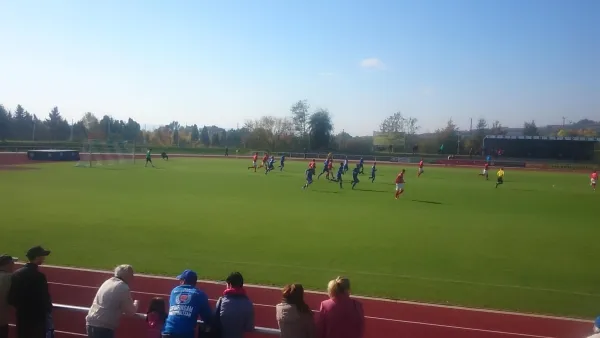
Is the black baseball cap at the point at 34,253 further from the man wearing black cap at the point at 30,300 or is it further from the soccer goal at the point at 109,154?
the soccer goal at the point at 109,154

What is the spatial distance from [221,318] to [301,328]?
0.86m

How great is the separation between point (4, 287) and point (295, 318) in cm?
333

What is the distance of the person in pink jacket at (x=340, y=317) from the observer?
198 inches

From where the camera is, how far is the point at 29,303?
5.40 m

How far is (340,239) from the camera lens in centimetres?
1449

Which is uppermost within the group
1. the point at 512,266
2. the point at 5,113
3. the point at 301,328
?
the point at 5,113

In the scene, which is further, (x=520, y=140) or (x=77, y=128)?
(x=77, y=128)

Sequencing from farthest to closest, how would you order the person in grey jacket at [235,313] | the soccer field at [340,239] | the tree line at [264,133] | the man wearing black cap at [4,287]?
the tree line at [264,133], the soccer field at [340,239], the man wearing black cap at [4,287], the person in grey jacket at [235,313]

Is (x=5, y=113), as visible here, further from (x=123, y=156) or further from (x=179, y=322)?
(x=179, y=322)

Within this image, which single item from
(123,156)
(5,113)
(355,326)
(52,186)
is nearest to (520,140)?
(123,156)

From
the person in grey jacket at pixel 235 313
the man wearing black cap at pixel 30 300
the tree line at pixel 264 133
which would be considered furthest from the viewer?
the tree line at pixel 264 133

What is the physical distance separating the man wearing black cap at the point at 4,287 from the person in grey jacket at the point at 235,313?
247 centimetres

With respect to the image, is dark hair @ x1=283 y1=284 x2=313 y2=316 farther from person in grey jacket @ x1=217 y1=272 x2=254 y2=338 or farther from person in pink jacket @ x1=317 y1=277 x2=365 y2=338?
person in grey jacket @ x1=217 y1=272 x2=254 y2=338

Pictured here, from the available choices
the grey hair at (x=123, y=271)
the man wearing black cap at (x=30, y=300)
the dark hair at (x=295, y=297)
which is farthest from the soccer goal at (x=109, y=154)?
the dark hair at (x=295, y=297)
